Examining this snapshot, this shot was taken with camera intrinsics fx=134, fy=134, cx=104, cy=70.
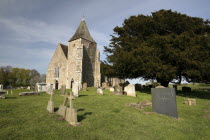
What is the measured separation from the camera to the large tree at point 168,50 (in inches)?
548

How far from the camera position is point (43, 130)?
423 cm

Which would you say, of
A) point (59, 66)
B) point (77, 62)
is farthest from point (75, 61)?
point (59, 66)

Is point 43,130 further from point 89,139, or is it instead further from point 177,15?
point 177,15

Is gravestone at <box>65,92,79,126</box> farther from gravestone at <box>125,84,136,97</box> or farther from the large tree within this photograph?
the large tree

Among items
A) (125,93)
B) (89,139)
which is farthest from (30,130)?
(125,93)

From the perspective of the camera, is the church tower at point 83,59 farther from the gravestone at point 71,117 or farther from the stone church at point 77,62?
the gravestone at point 71,117

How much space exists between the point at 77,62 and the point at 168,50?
19.0 m

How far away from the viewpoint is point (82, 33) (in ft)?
105

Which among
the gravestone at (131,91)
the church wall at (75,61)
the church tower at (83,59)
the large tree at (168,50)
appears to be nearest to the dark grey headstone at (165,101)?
the gravestone at (131,91)

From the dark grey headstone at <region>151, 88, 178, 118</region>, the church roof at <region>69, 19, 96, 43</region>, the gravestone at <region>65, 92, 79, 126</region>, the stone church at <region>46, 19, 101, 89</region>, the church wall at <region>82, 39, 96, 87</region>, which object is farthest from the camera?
the church roof at <region>69, 19, 96, 43</region>

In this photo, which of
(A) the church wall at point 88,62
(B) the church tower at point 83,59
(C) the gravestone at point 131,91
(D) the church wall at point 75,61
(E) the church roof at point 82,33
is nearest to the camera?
(C) the gravestone at point 131,91

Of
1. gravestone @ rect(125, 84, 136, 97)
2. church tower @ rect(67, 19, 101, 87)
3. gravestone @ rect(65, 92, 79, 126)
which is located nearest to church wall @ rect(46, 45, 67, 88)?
church tower @ rect(67, 19, 101, 87)

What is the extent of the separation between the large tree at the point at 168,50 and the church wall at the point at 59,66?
51.5 ft

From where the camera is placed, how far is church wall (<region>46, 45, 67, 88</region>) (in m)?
31.1
